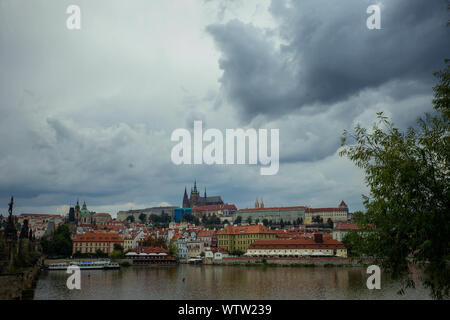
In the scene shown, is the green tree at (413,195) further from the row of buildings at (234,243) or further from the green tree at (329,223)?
the green tree at (329,223)

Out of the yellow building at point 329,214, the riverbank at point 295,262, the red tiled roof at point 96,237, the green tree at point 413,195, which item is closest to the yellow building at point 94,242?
the red tiled roof at point 96,237

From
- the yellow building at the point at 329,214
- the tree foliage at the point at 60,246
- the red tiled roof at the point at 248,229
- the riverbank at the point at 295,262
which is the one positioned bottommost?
the riverbank at the point at 295,262

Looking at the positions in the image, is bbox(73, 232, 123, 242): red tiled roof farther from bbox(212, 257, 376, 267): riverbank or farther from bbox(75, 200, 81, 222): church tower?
bbox(75, 200, 81, 222): church tower

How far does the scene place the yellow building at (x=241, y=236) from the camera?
97438 mm

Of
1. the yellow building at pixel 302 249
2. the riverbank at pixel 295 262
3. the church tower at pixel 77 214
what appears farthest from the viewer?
the church tower at pixel 77 214

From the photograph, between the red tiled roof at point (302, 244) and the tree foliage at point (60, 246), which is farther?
the tree foliage at point (60, 246)

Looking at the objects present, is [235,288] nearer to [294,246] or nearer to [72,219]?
[294,246]

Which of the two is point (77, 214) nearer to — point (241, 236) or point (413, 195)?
point (241, 236)

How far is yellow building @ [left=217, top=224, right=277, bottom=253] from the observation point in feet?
320

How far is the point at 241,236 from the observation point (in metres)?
100

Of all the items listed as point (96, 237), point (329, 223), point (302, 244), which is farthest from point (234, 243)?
point (329, 223)

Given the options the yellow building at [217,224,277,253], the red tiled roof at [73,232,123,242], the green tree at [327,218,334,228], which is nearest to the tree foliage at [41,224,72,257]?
the red tiled roof at [73,232,123,242]

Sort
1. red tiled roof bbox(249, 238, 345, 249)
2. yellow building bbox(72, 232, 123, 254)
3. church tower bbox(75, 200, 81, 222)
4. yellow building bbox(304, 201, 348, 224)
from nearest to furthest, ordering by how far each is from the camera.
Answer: red tiled roof bbox(249, 238, 345, 249), yellow building bbox(72, 232, 123, 254), church tower bbox(75, 200, 81, 222), yellow building bbox(304, 201, 348, 224)
